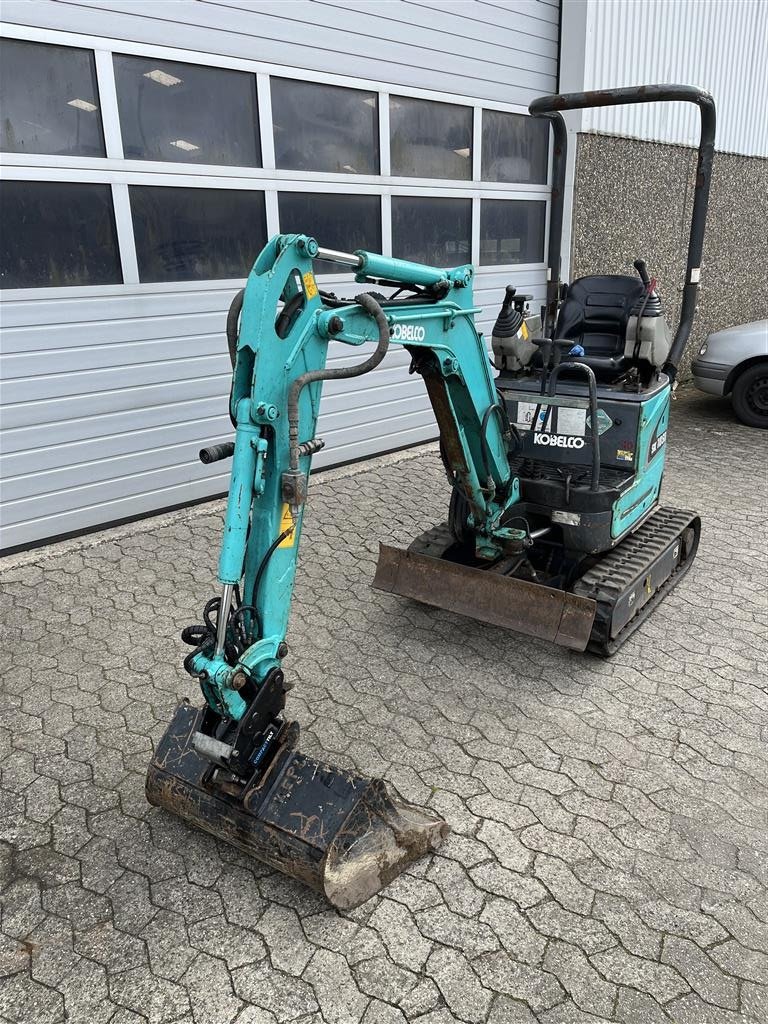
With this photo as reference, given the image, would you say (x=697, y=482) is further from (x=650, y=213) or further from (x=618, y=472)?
(x=650, y=213)

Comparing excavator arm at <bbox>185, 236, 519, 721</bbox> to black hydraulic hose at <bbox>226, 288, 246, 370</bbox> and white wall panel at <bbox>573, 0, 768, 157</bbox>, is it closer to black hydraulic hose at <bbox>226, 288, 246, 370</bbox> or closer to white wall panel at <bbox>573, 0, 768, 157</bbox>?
black hydraulic hose at <bbox>226, 288, 246, 370</bbox>

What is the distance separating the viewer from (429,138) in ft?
26.9

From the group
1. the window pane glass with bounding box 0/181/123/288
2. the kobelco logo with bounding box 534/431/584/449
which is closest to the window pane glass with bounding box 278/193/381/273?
the window pane glass with bounding box 0/181/123/288

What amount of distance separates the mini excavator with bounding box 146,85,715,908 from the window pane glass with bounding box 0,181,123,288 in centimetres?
281

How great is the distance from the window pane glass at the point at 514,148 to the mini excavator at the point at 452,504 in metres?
3.28

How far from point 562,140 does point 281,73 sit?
2669 millimetres

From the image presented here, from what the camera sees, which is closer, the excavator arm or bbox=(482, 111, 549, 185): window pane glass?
the excavator arm

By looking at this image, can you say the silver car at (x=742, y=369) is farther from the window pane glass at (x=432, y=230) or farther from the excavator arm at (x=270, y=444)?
the excavator arm at (x=270, y=444)

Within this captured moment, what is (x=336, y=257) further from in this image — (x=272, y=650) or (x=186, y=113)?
(x=186, y=113)

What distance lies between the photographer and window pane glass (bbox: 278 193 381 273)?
7168mm

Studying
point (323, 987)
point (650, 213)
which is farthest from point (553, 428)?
point (650, 213)

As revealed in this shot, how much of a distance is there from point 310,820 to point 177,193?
5305mm

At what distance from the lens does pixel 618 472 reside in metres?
4.86

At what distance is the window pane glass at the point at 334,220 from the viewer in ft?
23.5
